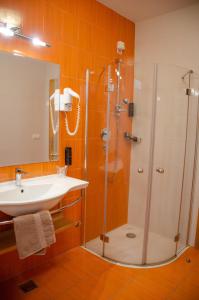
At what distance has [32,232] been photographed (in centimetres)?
148

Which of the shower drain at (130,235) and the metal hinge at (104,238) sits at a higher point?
the metal hinge at (104,238)

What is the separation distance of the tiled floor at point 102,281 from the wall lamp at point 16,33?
197cm

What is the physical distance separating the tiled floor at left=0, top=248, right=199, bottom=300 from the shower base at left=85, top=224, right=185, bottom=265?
4.1 inches

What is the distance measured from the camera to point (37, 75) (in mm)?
1940

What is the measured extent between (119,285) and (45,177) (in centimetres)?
111

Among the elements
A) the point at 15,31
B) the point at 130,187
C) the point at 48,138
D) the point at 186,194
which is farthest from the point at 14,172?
the point at 186,194

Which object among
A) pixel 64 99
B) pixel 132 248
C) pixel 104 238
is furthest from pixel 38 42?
pixel 132 248

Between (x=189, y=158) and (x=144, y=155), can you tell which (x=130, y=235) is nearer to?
(x=144, y=155)

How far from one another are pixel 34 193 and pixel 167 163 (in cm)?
142

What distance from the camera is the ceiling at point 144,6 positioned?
2.33 meters

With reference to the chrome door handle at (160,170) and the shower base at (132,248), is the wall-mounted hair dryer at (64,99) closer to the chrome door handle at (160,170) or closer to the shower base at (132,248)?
the chrome door handle at (160,170)

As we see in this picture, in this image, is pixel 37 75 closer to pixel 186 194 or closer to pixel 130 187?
pixel 130 187

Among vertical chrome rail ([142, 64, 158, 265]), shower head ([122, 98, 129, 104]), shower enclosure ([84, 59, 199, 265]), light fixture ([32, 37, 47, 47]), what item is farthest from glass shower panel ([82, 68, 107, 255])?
light fixture ([32, 37, 47, 47])

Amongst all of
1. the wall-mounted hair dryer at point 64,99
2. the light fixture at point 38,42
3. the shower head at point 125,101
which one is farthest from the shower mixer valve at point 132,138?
the light fixture at point 38,42
